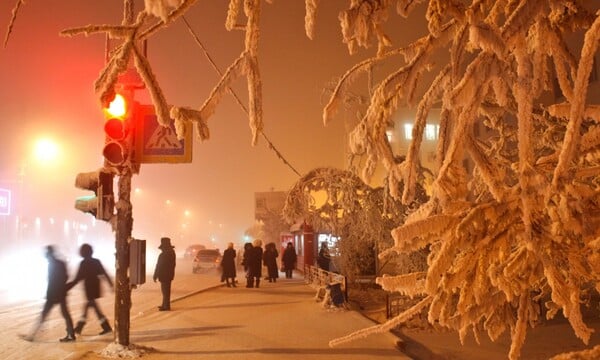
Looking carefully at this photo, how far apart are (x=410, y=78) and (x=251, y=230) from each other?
261 ft

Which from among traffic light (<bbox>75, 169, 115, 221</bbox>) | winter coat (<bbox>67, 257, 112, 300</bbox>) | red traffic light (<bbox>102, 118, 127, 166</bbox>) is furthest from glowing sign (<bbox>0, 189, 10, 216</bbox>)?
red traffic light (<bbox>102, 118, 127, 166</bbox>)

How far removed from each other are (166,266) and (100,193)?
19.0 ft

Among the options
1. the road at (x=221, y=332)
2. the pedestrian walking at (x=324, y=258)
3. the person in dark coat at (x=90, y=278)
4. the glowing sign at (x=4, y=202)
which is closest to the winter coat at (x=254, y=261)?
the pedestrian walking at (x=324, y=258)

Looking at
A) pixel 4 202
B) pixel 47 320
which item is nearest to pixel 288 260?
pixel 47 320

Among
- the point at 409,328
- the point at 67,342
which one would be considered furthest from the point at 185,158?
the point at 409,328

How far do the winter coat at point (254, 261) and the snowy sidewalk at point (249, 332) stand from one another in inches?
148

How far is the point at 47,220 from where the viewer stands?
90000mm

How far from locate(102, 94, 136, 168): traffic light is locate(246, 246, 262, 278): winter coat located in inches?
449

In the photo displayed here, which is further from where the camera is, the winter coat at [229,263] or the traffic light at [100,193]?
the winter coat at [229,263]

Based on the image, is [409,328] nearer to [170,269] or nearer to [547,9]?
[170,269]

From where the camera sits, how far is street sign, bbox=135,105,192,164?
829cm

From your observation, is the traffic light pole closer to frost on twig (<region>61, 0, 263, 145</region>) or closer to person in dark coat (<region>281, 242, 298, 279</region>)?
frost on twig (<region>61, 0, 263, 145</region>)

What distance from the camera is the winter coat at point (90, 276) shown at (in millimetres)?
10148

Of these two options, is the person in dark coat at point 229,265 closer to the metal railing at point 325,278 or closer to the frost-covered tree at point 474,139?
the metal railing at point 325,278
